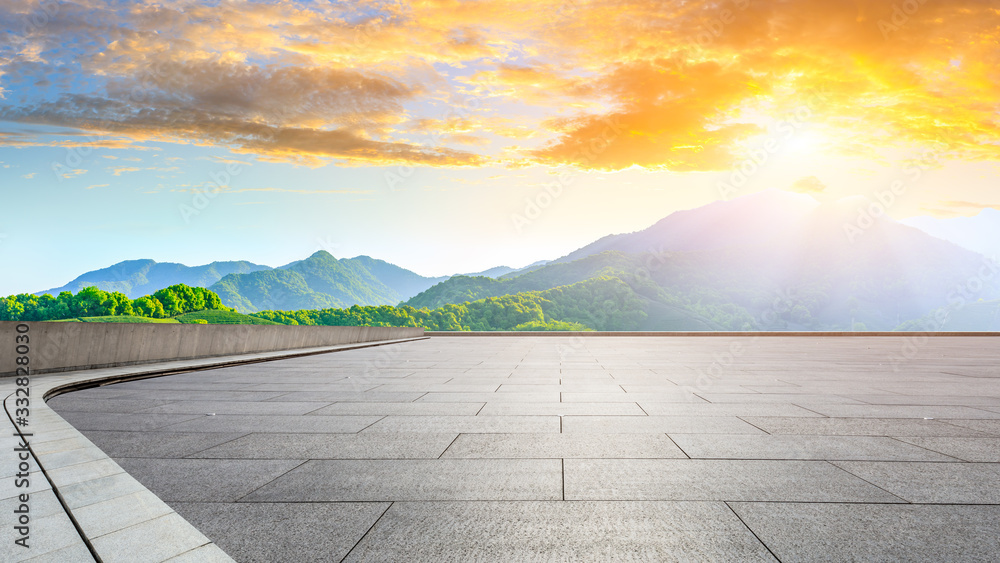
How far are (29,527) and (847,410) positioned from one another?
921cm

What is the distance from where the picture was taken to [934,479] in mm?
4773

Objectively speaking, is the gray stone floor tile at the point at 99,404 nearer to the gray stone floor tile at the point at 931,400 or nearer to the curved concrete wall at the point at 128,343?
the curved concrete wall at the point at 128,343

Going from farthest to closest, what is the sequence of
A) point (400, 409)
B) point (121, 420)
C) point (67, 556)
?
point (400, 409), point (121, 420), point (67, 556)

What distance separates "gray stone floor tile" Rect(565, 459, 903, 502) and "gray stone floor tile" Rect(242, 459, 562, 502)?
31 centimetres

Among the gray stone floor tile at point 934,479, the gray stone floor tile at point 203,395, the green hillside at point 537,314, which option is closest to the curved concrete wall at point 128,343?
the gray stone floor tile at point 203,395

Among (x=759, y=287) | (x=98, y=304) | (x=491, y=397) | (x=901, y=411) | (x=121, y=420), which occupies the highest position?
(x=759, y=287)

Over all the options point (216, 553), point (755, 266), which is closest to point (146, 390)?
point (216, 553)

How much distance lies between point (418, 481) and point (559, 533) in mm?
1551

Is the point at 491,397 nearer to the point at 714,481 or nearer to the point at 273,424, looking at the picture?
the point at 273,424

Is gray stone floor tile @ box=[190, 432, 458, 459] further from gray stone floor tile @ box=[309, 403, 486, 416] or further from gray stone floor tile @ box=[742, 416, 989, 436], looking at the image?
gray stone floor tile @ box=[742, 416, 989, 436]

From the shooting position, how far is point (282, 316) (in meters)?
103

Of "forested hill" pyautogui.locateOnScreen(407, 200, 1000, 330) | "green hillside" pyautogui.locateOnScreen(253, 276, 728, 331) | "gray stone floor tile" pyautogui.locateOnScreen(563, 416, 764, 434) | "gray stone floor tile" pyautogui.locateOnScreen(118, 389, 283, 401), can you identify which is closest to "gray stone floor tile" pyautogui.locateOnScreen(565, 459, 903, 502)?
"gray stone floor tile" pyautogui.locateOnScreen(563, 416, 764, 434)

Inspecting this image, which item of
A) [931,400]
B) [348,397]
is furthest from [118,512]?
[931,400]

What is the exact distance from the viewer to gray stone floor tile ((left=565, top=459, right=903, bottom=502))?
4363 mm
